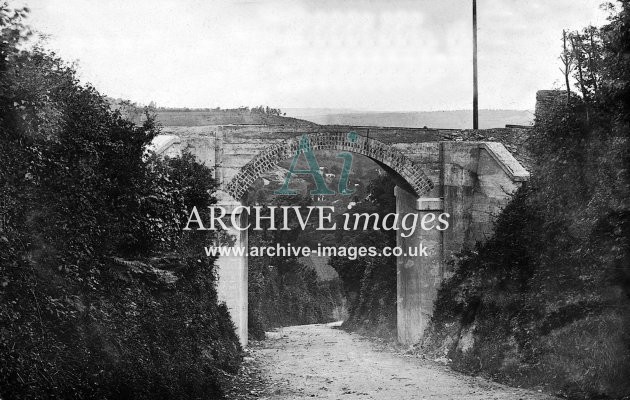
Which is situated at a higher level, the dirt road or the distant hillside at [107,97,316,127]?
the distant hillside at [107,97,316,127]

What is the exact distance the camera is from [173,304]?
1114 cm

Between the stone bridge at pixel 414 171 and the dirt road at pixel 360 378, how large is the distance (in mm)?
1465

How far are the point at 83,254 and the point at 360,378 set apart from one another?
6380 mm

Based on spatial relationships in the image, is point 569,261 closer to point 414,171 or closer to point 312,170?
point 414,171

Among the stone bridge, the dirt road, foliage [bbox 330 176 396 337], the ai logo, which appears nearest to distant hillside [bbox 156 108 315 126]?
foliage [bbox 330 176 396 337]

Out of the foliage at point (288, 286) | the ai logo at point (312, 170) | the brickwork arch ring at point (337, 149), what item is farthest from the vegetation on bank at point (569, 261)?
the foliage at point (288, 286)

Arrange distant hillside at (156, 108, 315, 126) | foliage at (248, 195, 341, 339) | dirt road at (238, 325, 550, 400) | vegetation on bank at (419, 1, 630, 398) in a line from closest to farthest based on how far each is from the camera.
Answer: vegetation on bank at (419, 1, 630, 398), dirt road at (238, 325, 550, 400), distant hillside at (156, 108, 315, 126), foliage at (248, 195, 341, 339)

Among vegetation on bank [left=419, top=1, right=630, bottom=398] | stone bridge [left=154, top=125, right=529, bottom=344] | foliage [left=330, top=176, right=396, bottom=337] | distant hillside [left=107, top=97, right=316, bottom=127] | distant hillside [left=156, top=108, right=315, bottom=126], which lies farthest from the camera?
distant hillside [left=107, top=97, right=316, bottom=127]

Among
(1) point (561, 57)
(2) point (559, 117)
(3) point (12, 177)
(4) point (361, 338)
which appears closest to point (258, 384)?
(3) point (12, 177)

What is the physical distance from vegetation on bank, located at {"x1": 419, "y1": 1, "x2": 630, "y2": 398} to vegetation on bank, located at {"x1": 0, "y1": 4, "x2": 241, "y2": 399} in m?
5.08

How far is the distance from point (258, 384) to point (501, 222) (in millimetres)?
6488

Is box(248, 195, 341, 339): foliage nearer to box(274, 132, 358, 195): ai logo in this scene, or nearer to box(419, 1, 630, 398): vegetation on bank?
box(274, 132, 358, 195): ai logo

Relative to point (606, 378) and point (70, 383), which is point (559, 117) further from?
point (70, 383)

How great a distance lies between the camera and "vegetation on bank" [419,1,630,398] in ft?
33.1
